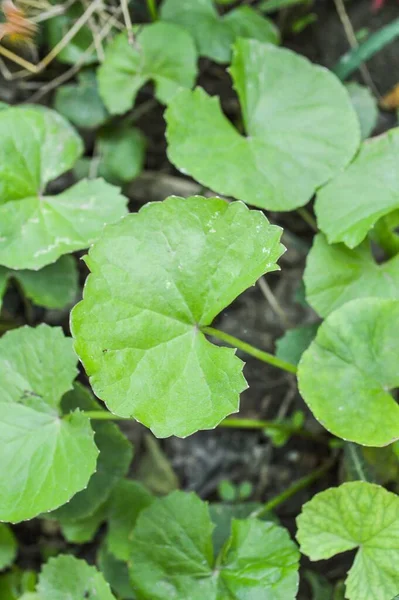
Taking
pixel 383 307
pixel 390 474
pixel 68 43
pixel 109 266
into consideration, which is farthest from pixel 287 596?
pixel 68 43

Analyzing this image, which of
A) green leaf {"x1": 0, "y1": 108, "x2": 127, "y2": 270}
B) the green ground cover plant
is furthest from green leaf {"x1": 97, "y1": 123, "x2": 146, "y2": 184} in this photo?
green leaf {"x1": 0, "y1": 108, "x2": 127, "y2": 270}

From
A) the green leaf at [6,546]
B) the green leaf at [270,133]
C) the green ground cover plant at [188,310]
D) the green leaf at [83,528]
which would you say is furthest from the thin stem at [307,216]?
the green leaf at [6,546]

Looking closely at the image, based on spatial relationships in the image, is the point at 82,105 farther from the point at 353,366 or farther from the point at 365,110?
the point at 353,366

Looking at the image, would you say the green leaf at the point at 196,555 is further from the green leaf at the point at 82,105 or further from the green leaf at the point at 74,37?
the green leaf at the point at 74,37

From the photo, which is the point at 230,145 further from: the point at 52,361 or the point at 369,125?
the point at 52,361

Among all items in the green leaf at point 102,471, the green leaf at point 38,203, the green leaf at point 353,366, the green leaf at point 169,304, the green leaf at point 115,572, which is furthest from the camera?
the green leaf at point 115,572

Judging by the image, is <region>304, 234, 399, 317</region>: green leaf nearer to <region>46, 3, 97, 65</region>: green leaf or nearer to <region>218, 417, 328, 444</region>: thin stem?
<region>218, 417, 328, 444</region>: thin stem
